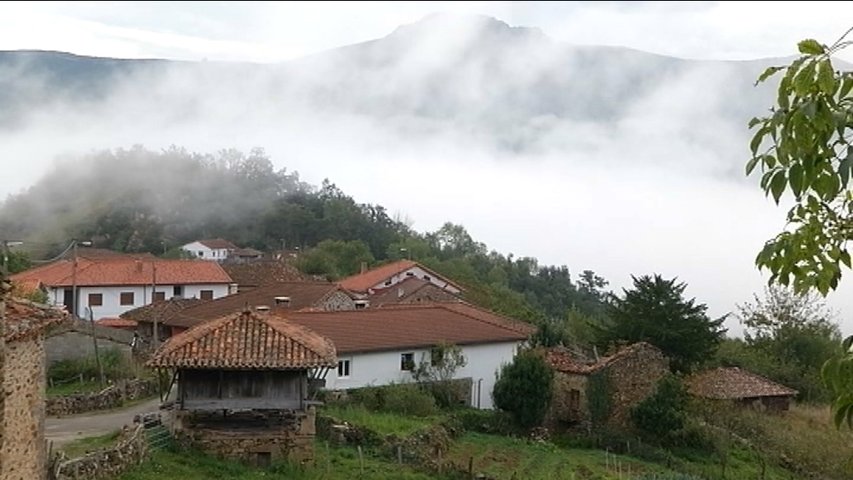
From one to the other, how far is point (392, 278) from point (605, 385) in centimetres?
2833

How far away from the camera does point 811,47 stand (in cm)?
282

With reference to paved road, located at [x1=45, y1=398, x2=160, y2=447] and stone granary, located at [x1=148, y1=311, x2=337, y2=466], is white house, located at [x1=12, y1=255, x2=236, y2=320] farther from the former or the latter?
stone granary, located at [x1=148, y1=311, x2=337, y2=466]

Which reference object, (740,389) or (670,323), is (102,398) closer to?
(670,323)

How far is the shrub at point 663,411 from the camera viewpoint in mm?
26000

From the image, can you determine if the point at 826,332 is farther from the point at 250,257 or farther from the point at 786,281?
the point at 250,257

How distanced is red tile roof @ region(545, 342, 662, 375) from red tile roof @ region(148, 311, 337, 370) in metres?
10.2

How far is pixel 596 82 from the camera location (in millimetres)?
114312

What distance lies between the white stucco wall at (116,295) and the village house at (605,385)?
99.2 feet

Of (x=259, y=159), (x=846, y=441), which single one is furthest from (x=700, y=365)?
(x=259, y=159)

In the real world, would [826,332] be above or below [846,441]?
above

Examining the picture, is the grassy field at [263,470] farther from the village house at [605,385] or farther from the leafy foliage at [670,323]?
the leafy foliage at [670,323]

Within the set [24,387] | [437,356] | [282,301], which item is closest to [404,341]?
[437,356]

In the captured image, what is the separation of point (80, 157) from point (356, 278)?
29376 mm

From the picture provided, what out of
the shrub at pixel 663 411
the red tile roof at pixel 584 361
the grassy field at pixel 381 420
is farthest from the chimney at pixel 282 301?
Answer: the shrub at pixel 663 411
